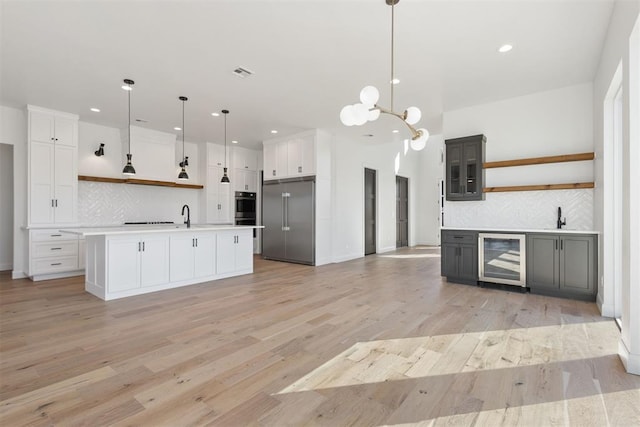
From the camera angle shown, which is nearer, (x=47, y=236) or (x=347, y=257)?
(x=47, y=236)

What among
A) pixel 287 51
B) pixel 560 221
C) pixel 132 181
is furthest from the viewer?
pixel 132 181

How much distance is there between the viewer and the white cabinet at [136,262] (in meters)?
3.94

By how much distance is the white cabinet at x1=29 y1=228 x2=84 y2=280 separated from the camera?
5.12 metres

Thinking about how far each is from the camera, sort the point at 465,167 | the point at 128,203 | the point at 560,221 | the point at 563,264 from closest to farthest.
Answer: the point at 563,264
the point at 560,221
the point at 465,167
the point at 128,203

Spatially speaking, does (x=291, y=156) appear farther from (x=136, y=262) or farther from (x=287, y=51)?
(x=136, y=262)

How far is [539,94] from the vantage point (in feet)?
14.8

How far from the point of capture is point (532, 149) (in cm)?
459

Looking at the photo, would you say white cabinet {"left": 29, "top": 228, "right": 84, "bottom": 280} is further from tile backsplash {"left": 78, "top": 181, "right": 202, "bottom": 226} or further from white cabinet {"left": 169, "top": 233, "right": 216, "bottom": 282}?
white cabinet {"left": 169, "top": 233, "right": 216, "bottom": 282}

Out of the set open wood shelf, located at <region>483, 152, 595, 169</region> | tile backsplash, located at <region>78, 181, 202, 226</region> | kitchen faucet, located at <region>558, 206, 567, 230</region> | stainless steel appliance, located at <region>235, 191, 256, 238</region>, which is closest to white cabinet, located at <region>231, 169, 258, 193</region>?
stainless steel appliance, located at <region>235, 191, 256, 238</region>

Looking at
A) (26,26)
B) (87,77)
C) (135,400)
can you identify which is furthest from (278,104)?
(135,400)

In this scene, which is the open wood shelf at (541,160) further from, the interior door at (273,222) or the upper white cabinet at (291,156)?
the interior door at (273,222)

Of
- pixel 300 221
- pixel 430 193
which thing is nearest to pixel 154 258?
pixel 300 221

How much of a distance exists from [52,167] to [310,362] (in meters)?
5.86

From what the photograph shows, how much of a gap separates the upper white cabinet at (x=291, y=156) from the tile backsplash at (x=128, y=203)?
7.44 ft
